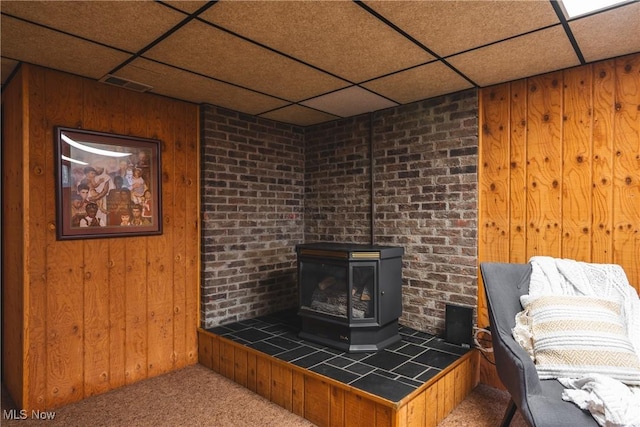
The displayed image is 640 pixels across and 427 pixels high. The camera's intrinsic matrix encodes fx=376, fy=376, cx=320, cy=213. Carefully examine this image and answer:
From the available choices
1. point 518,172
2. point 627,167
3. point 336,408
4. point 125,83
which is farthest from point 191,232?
point 627,167

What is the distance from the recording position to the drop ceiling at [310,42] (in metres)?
1.75

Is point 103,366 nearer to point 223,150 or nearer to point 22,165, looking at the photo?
point 22,165

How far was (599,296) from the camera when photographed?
2092mm

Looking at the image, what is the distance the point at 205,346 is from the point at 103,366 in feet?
2.44

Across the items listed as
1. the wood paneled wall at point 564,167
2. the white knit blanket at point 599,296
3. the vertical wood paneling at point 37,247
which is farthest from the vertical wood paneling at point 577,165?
the vertical wood paneling at point 37,247

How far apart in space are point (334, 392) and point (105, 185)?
82.1 inches

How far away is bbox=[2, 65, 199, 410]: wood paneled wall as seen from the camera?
7.84 feet

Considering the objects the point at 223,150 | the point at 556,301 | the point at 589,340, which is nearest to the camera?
the point at 589,340

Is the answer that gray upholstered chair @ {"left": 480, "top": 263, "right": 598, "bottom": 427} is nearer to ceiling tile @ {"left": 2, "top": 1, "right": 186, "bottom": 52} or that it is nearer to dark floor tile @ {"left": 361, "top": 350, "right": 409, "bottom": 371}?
dark floor tile @ {"left": 361, "top": 350, "right": 409, "bottom": 371}

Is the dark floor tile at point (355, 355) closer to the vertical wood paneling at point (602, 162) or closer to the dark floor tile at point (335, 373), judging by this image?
the dark floor tile at point (335, 373)

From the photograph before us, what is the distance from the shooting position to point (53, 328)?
246 centimetres

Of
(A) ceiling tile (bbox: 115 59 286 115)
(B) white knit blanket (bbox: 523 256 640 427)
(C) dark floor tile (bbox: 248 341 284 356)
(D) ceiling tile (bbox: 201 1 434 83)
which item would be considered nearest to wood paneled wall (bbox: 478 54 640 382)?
(B) white knit blanket (bbox: 523 256 640 427)

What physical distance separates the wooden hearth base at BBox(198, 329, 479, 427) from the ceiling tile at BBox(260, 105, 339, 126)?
2.02 meters

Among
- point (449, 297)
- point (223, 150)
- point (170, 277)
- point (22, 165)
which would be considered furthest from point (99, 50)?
point (449, 297)
